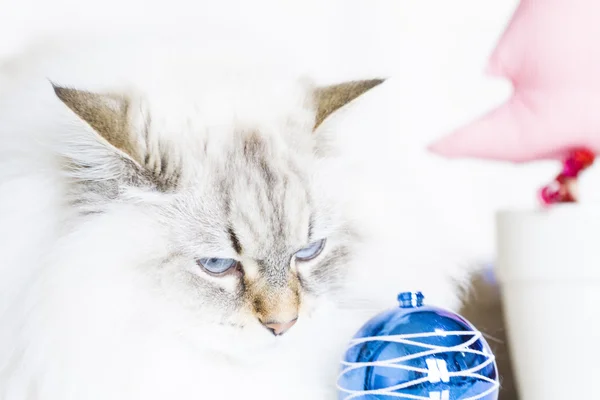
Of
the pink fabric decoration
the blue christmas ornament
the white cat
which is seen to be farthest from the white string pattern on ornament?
the pink fabric decoration

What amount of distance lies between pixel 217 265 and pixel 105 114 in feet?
0.76

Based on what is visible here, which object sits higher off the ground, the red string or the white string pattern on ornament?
the red string

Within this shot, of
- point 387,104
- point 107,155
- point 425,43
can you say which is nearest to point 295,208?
point 107,155

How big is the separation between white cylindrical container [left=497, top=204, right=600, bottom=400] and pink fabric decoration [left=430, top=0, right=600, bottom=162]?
9 centimetres

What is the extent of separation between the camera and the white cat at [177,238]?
2.68 ft

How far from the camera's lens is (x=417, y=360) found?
793mm

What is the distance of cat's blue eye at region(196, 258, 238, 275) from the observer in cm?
86

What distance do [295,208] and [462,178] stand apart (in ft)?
1.87

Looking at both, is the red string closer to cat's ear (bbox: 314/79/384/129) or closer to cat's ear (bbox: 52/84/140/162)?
cat's ear (bbox: 314/79/384/129)

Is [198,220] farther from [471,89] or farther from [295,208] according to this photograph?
[471,89]

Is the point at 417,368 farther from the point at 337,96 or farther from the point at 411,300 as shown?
the point at 337,96

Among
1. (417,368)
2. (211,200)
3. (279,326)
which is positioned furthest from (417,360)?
(211,200)

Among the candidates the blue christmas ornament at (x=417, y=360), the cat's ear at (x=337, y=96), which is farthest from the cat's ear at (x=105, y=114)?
the blue christmas ornament at (x=417, y=360)

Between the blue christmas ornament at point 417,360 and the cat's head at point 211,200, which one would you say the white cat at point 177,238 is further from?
the blue christmas ornament at point 417,360
